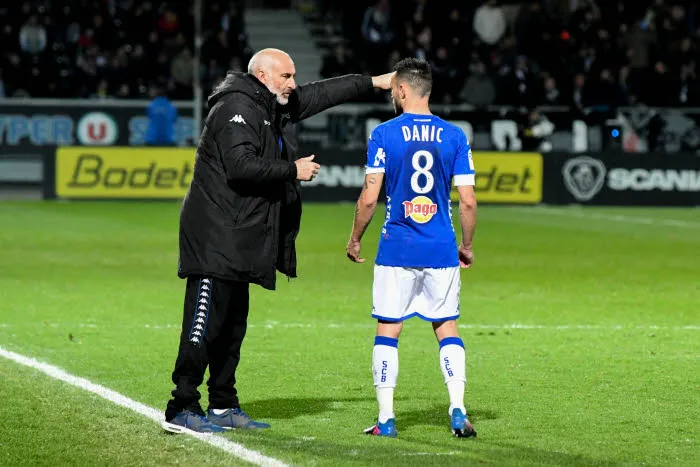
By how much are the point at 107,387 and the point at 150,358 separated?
1278mm

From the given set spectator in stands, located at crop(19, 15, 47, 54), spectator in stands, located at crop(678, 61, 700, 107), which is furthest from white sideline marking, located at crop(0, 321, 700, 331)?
spectator in stands, located at crop(19, 15, 47, 54)

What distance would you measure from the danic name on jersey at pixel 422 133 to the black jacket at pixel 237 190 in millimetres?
609

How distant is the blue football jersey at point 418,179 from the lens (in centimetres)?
737

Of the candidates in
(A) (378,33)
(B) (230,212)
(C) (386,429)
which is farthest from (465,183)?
(A) (378,33)

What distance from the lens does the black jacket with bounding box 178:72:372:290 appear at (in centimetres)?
734

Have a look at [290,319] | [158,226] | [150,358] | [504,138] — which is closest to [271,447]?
[150,358]

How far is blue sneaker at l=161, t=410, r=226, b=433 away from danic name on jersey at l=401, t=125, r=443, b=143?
1820 mm

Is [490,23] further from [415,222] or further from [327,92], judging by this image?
[415,222]

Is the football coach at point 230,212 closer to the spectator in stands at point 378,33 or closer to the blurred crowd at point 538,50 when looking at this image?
the blurred crowd at point 538,50

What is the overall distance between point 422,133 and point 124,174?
823 inches

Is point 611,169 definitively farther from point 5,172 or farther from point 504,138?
point 5,172

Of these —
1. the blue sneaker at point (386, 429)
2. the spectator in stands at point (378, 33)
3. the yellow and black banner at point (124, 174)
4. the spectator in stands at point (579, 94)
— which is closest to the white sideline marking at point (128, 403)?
the blue sneaker at point (386, 429)

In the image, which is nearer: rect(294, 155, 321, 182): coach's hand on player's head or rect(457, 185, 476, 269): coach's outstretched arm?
rect(294, 155, 321, 182): coach's hand on player's head

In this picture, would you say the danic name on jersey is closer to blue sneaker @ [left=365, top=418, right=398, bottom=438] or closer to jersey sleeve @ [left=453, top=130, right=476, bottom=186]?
jersey sleeve @ [left=453, top=130, right=476, bottom=186]
